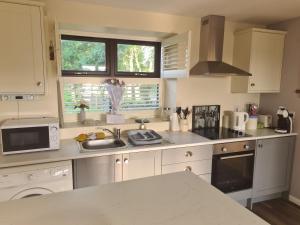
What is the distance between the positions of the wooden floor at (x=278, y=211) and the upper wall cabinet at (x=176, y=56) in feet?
6.07

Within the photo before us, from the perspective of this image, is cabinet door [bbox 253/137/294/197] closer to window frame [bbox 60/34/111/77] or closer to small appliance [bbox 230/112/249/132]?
small appliance [bbox 230/112/249/132]

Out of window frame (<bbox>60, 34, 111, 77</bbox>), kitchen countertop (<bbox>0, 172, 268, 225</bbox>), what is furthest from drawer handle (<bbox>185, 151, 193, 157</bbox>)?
window frame (<bbox>60, 34, 111, 77</bbox>)

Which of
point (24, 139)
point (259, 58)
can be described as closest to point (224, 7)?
point (259, 58)

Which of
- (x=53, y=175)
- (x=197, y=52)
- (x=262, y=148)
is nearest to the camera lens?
(x=53, y=175)

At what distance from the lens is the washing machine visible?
172cm

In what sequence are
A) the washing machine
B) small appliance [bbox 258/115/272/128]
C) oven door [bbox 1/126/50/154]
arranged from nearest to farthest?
1. the washing machine
2. oven door [bbox 1/126/50/154]
3. small appliance [bbox 258/115/272/128]

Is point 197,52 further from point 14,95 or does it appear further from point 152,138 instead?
point 14,95

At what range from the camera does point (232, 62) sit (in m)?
3.01

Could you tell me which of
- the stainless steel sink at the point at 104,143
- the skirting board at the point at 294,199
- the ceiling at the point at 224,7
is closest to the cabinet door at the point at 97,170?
the stainless steel sink at the point at 104,143

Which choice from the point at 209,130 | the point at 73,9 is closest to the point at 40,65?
the point at 73,9

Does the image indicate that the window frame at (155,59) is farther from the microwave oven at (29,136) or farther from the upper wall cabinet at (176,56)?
the microwave oven at (29,136)

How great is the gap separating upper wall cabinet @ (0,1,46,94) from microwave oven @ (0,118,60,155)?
302 millimetres

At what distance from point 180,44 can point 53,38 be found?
128cm

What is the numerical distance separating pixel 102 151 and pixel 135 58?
52.0 inches
